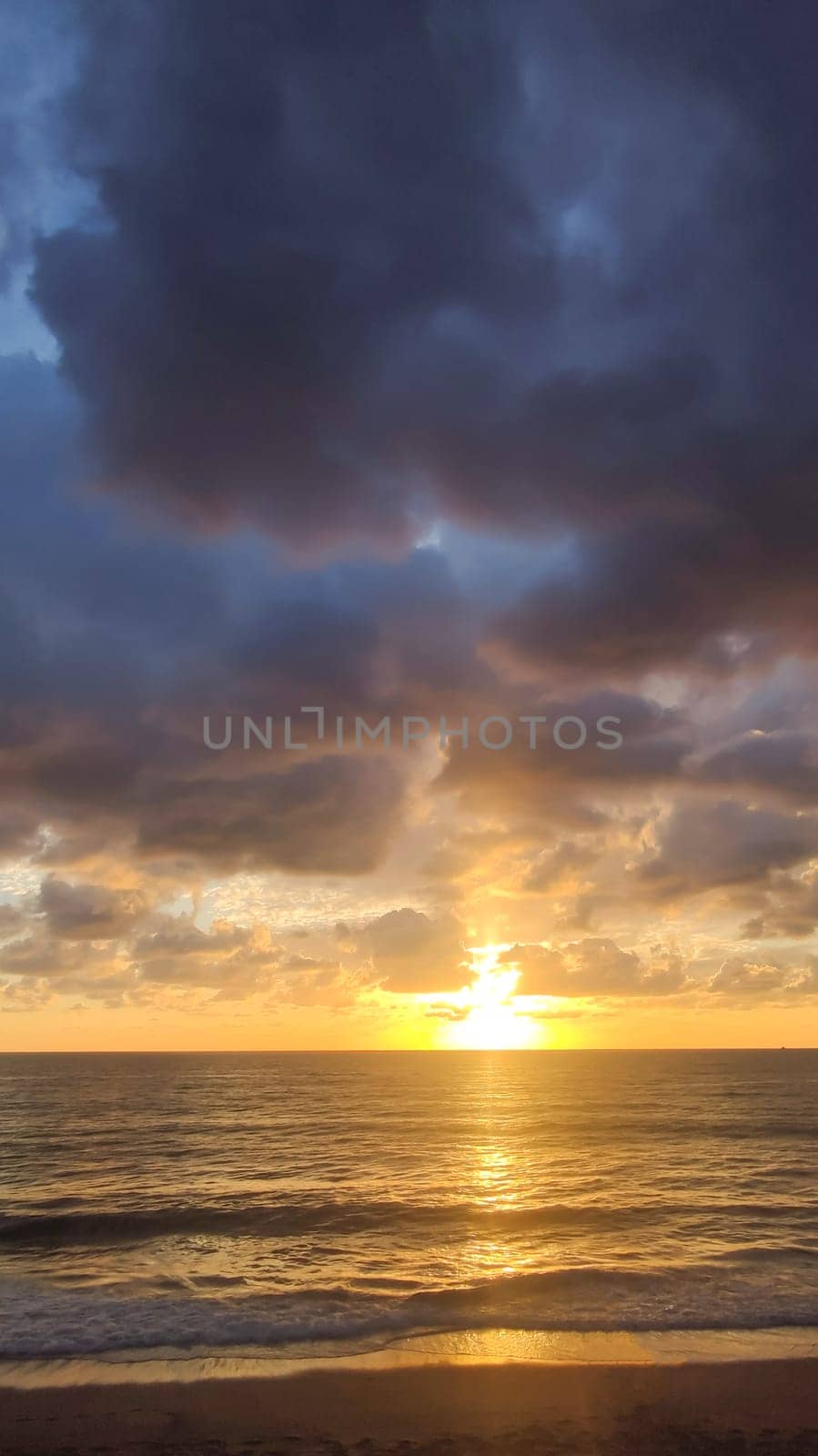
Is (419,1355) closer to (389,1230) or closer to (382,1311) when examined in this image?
(382,1311)

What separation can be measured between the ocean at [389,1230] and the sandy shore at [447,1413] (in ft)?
8.39

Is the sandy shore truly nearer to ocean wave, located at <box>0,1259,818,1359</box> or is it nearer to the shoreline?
the shoreline

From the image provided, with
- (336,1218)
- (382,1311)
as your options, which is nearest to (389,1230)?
(336,1218)

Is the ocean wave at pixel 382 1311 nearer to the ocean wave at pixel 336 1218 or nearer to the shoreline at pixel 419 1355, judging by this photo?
the shoreline at pixel 419 1355

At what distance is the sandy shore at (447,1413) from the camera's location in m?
11.9

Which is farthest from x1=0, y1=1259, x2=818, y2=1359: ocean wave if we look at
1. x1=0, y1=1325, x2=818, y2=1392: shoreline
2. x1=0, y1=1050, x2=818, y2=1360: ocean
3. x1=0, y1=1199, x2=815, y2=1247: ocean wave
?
x1=0, y1=1199, x2=815, y2=1247: ocean wave

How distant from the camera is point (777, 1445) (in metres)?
11.9

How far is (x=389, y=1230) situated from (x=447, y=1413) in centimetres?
1485

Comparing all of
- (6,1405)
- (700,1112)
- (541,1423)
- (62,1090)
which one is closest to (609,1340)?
(541,1423)

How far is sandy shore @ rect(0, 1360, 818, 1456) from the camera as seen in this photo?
1195 centimetres

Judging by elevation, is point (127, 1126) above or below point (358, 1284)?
below

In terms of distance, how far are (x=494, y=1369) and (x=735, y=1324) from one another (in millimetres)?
5970

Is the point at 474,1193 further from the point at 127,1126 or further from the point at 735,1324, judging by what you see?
the point at 127,1126

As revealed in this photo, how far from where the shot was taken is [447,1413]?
12875 millimetres
